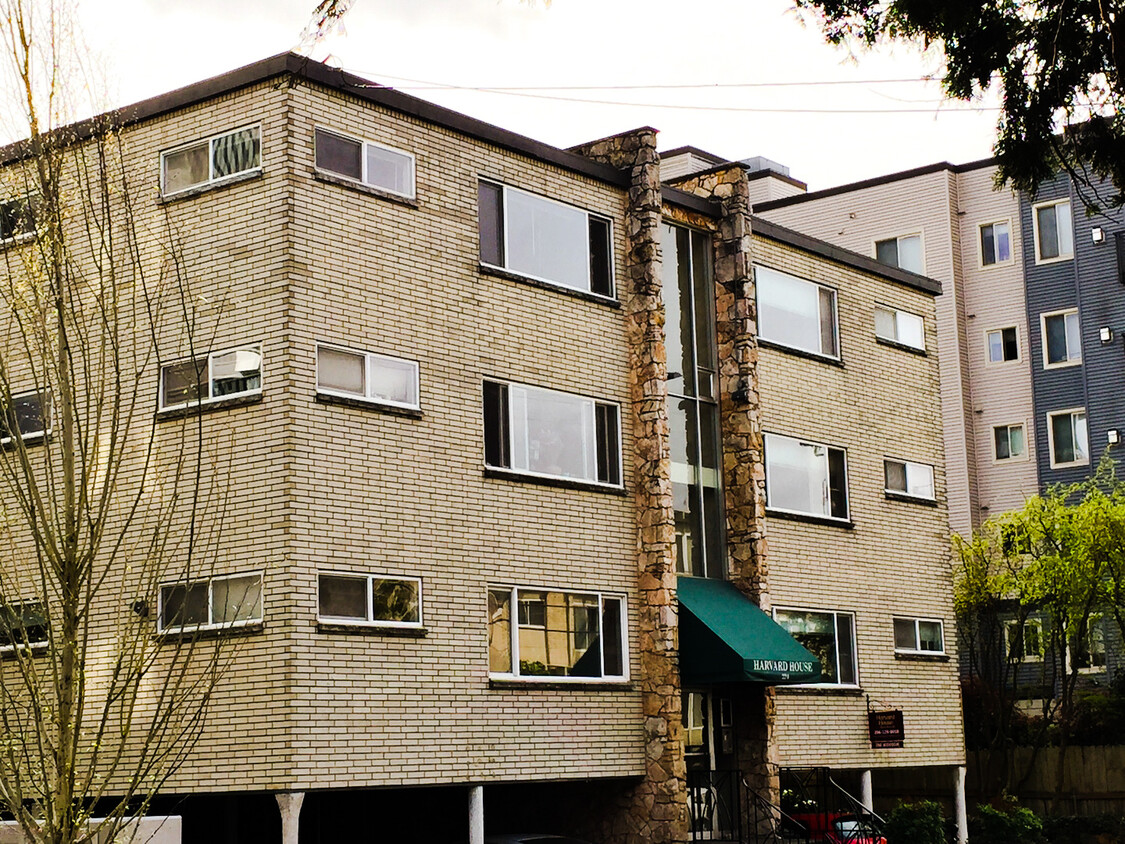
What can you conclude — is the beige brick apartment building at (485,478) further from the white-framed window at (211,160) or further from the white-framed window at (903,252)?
the white-framed window at (903,252)

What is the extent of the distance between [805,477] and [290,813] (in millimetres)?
12921

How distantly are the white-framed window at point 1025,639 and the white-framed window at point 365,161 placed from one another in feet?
76.8

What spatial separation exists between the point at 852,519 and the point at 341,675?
1278 centimetres

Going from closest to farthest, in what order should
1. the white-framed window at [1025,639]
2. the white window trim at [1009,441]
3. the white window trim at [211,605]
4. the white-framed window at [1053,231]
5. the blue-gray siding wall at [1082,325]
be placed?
1. the white window trim at [211,605]
2. the white-framed window at [1025,639]
3. the blue-gray siding wall at [1082,325]
4. the white-framed window at [1053,231]
5. the white window trim at [1009,441]

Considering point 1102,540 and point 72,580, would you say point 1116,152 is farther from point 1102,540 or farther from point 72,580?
point 1102,540

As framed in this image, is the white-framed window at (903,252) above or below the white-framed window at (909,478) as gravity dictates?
above

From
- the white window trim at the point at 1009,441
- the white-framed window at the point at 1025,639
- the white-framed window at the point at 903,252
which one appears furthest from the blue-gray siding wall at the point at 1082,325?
the white-framed window at the point at 1025,639

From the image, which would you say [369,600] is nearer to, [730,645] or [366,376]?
[366,376]

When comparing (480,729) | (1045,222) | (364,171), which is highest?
(1045,222)

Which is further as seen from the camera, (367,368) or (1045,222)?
(1045,222)

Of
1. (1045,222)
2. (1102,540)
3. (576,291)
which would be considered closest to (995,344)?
(1045,222)

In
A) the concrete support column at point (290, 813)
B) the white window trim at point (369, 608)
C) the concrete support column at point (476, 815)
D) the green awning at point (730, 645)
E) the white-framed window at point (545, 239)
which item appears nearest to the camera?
the concrete support column at point (290, 813)

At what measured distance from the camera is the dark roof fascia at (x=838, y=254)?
28391 millimetres

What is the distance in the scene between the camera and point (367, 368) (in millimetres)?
20531
